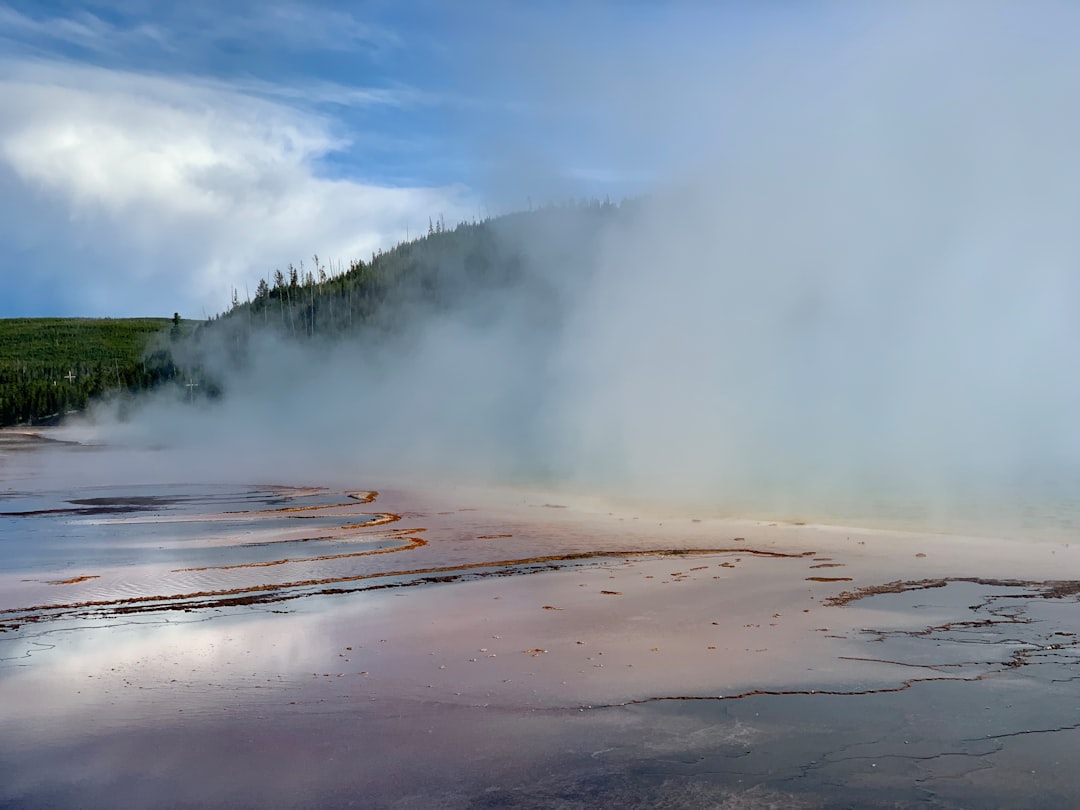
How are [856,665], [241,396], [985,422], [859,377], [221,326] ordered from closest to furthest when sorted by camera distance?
[856,665]
[985,422]
[859,377]
[241,396]
[221,326]

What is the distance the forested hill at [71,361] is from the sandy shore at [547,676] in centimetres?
8705

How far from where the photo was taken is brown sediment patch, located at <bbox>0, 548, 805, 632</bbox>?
10.5 meters

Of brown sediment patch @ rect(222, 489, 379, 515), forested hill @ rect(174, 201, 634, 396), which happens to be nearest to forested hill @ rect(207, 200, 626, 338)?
forested hill @ rect(174, 201, 634, 396)

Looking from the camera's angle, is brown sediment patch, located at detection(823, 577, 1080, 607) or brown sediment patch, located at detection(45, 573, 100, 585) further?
brown sediment patch, located at detection(45, 573, 100, 585)

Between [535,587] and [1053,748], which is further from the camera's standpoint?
[535,587]

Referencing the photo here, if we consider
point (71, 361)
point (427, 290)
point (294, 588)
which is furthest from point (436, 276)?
point (294, 588)

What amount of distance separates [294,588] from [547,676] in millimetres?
4877

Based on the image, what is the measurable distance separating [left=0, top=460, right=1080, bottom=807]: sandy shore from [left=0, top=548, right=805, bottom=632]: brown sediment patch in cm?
7

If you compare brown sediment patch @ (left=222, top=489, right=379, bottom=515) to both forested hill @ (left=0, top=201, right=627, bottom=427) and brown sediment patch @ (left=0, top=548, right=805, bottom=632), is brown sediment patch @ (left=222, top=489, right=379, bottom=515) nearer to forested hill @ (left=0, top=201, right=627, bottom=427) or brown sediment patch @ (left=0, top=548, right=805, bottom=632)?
brown sediment patch @ (left=0, top=548, right=805, bottom=632)

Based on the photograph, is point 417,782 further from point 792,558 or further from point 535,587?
point 792,558

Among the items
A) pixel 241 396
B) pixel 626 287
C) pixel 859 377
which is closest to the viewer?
pixel 859 377

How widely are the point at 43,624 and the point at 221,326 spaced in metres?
95.8

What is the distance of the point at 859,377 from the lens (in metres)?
46.8

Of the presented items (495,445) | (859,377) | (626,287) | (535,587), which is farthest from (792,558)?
(626,287)
